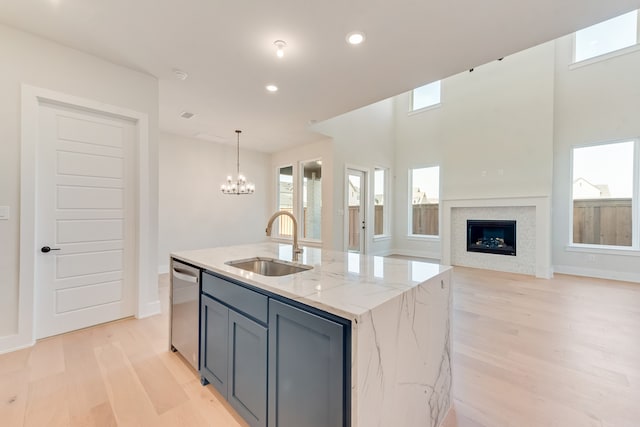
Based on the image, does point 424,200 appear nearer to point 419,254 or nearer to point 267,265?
point 419,254

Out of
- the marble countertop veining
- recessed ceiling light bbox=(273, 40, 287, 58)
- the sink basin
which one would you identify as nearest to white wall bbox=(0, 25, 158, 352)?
the marble countertop veining

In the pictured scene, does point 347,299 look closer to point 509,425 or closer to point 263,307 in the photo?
point 263,307

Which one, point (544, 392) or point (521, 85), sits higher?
point (521, 85)

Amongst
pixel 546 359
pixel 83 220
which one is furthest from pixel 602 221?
pixel 83 220

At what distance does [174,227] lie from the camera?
5359mm

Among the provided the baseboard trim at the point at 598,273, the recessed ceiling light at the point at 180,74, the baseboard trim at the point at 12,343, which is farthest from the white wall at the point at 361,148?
the baseboard trim at the point at 12,343

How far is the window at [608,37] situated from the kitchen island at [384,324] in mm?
6317

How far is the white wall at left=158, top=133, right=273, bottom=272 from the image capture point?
527cm

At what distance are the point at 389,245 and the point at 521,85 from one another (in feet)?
14.7

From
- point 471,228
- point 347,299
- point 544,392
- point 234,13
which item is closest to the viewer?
point 347,299

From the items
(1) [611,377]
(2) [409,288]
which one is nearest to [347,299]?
(2) [409,288]

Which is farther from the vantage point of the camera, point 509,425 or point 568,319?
point 568,319

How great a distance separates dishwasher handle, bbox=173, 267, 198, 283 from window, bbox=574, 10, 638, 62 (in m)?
7.20

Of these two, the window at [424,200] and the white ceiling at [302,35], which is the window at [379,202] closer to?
the window at [424,200]
